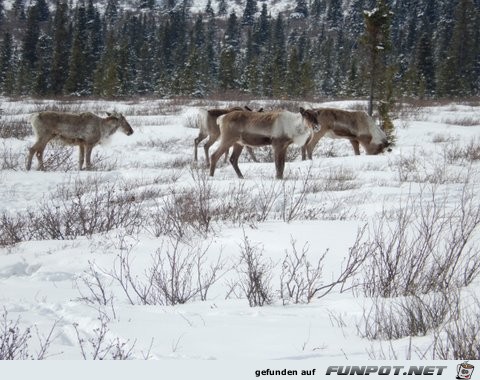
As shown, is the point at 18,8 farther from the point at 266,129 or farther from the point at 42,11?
the point at 266,129

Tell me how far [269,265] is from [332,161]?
8309 mm

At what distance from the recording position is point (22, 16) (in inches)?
3809

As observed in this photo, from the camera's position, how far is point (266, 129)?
1028 cm

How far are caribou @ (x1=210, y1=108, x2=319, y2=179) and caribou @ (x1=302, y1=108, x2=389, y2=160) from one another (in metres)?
3.18

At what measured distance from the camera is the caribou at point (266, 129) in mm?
10273

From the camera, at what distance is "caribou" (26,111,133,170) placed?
12297 mm

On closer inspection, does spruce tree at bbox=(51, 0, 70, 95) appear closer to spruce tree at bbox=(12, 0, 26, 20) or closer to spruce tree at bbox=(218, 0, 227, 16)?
spruce tree at bbox=(12, 0, 26, 20)

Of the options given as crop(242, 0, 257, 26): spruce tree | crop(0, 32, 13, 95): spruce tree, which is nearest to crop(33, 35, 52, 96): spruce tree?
crop(0, 32, 13, 95): spruce tree

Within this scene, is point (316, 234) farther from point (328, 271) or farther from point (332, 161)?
point (332, 161)

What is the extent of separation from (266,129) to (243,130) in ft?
1.62

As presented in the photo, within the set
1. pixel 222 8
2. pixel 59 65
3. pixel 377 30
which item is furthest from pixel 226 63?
pixel 222 8

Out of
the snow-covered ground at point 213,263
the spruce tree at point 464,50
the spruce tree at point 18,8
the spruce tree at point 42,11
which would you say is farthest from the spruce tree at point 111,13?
the snow-covered ground at point 213,263

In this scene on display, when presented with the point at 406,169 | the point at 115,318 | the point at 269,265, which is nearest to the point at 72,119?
the point at 406,169

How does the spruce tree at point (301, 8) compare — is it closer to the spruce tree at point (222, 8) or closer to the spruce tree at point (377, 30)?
the spruce tree at point (222, 8)
